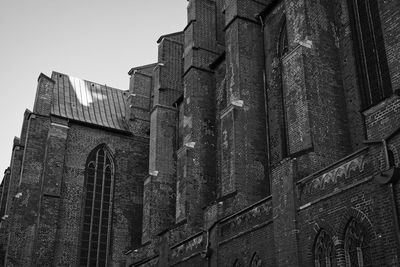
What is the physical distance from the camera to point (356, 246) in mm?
11516

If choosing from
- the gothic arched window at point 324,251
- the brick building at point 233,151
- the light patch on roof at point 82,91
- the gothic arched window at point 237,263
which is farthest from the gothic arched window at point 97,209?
the gothic arched window at point 324,251

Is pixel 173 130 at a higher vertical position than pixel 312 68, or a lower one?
higher

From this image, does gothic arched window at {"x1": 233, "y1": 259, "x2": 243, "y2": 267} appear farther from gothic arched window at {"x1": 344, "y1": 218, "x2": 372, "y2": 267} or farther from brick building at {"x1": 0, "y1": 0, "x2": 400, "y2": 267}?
gothic arched window at {"x1": 344, "y1": 218, "x2": 372, "y2": 267}

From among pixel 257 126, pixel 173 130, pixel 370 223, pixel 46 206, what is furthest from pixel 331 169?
pixel 46 206

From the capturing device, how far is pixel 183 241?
19.0 meters

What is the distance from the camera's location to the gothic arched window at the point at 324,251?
477 inches

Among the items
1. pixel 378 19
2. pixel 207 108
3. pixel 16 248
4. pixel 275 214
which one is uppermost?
pixel 207 108

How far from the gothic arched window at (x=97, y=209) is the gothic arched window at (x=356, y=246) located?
16977 mm

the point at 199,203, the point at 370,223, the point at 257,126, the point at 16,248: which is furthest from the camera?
the point at 16,248

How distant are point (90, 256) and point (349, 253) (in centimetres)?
1706

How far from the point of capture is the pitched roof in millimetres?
29000

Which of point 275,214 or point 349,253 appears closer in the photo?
point 349,253

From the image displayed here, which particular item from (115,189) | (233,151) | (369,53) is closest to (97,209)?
(115,189)

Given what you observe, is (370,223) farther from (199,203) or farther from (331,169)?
(199,203)
